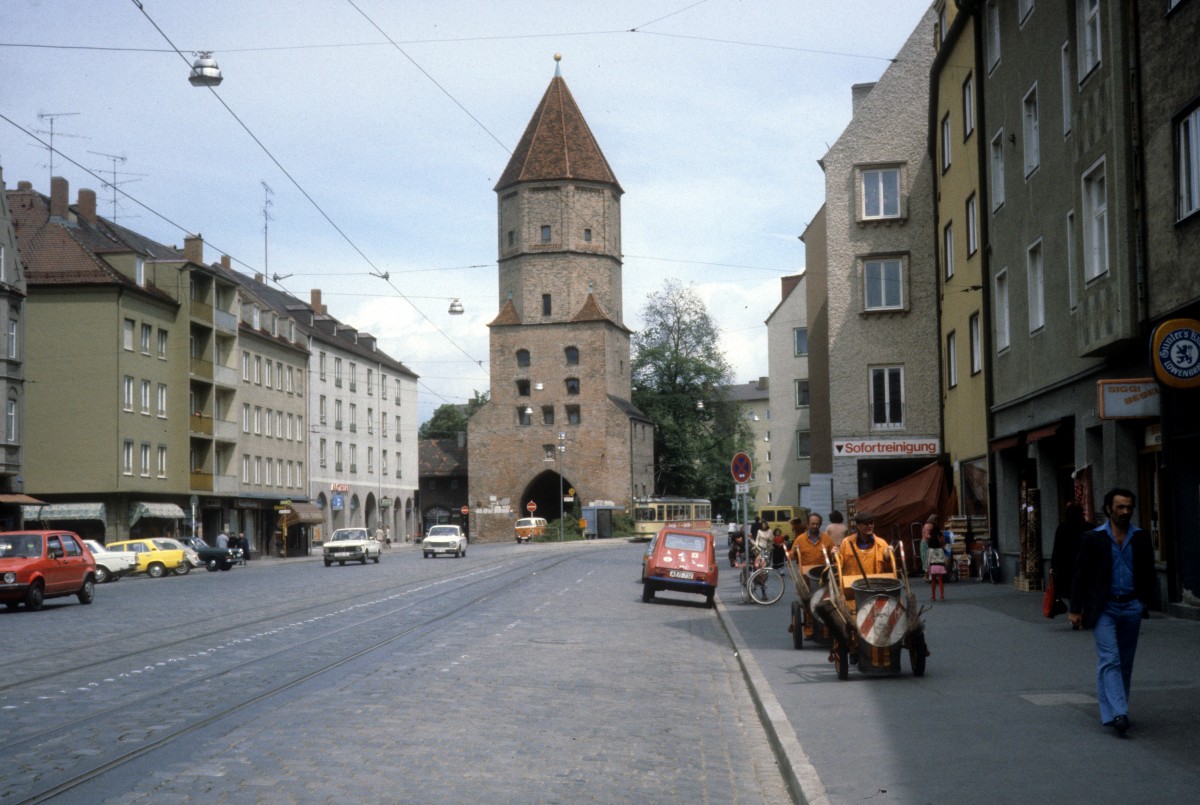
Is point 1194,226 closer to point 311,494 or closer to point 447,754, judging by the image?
point 447,754

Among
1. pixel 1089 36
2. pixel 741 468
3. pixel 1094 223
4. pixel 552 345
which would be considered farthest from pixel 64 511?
pixel 552 345

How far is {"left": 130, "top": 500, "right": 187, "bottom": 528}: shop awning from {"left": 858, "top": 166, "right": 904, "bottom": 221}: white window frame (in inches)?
1352

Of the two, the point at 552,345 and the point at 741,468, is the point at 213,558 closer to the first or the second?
the point at 741,468

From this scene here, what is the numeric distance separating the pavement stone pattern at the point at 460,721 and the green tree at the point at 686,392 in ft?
302

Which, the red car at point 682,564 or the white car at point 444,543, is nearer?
the red car at point 682,564

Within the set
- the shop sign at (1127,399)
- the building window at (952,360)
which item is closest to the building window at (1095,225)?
the shop sign at (1127,399)

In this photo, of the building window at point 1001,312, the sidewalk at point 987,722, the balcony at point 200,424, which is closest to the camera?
the sidewalk at point 987,722

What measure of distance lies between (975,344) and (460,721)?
23135mm

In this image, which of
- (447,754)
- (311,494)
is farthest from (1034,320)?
(311,494)

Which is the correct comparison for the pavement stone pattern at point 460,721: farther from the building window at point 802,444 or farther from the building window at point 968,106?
the building window at point 802,444

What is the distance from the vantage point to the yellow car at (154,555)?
5031 cm

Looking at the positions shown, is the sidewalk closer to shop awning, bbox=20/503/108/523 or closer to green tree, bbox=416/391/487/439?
shop awning, bbox=20/503/108/523

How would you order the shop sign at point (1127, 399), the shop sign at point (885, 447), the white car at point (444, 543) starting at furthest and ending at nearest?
1. the white car at point (444, 543)
2. the shop sign at point (885, 447)
3. the shop sign at point (1127, 399)

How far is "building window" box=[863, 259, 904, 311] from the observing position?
40.7m
